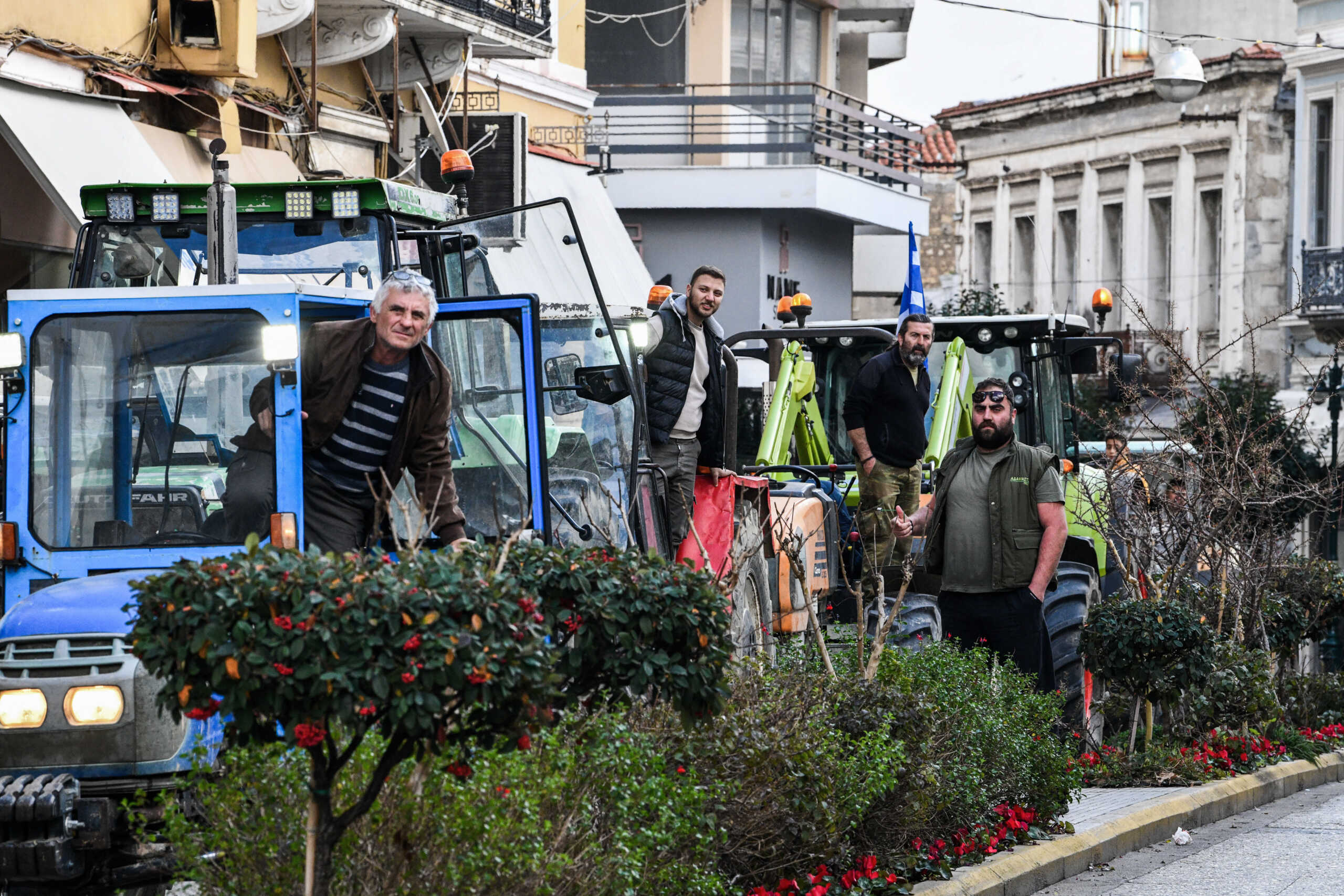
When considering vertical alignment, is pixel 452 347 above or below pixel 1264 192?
below

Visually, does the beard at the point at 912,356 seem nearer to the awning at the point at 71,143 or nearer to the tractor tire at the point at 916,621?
the tractor tire at the point at 916,621

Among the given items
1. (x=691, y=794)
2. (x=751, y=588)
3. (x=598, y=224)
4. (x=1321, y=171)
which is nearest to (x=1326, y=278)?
(x=1321, y=171)

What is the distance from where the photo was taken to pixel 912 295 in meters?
12.4

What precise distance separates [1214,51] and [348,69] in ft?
78.0

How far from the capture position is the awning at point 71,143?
13586 mm

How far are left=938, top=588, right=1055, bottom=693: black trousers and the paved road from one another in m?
1.12

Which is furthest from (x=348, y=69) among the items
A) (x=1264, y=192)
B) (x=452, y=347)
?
(x=1264, y=192)

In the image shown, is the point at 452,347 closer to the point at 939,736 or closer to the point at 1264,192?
the point at 939,736

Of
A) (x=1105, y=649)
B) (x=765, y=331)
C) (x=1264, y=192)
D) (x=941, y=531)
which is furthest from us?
(x=1264, y=192)

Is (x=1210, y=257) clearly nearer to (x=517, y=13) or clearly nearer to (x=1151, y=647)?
(x=517, y=13)

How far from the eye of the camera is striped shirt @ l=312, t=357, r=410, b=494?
7.04 meters

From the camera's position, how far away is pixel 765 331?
13.6m

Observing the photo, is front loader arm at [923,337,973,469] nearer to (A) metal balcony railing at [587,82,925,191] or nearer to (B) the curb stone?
(B) the curb stone

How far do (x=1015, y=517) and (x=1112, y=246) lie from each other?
31345 mm
